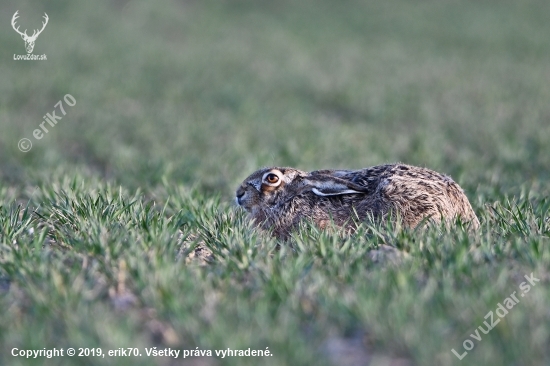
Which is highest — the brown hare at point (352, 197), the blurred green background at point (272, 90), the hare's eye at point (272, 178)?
the blurred green background at point (272, 90)

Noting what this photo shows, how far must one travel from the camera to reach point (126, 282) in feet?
15.0

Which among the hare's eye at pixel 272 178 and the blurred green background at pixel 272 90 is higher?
the blurred green background at pixel 272 90

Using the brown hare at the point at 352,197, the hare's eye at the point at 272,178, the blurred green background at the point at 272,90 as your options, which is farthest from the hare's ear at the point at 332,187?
the blurred green background at the point at 272,90

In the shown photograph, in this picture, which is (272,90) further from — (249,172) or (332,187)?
(332,187)

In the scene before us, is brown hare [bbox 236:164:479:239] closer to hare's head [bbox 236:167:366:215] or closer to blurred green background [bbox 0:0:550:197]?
hare's head [bbox 236:167:366:215]

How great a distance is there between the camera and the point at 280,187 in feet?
21.2

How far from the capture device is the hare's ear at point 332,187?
19.7ft

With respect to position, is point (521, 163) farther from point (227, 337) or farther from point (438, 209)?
point (227, 337)

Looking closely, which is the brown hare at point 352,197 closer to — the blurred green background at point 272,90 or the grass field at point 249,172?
the grass field at point 249,172

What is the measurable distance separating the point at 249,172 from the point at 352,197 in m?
3.33

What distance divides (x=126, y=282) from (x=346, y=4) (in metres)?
29.8

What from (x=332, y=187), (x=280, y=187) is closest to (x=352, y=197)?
(x=332, y=187)

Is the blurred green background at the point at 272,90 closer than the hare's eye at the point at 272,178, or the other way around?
the hare's eye at the point at 272,178

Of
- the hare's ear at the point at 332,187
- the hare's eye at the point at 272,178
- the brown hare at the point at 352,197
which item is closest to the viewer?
the brown hare at the point at 352,197
